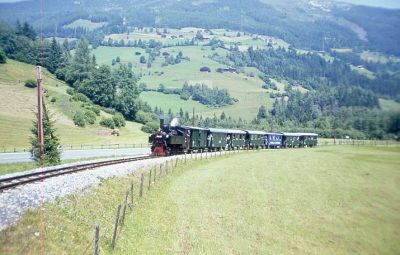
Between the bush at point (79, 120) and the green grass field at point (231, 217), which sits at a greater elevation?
the bush at point (79, 120)

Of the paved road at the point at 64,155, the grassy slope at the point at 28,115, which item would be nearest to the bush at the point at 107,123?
the grassy slope at the point at 28,115

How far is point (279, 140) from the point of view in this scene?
365 ft

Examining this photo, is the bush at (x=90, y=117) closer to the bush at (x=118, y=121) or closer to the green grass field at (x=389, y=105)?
the bush at (x=118, y=121)

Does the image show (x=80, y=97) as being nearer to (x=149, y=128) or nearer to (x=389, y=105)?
(x=149, y=128)

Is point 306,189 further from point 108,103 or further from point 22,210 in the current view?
point 108,103

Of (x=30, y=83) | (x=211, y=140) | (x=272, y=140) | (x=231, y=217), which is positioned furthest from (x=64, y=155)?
(x=30, y=83)

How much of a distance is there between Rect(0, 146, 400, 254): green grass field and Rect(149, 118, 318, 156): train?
401 inches

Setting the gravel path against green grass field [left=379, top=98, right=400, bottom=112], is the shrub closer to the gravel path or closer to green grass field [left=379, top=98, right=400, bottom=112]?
the gravel path

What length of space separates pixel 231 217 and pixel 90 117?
312ft

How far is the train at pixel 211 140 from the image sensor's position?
59.6m

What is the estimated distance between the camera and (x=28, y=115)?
105812 millimetres

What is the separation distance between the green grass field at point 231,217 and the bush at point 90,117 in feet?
240

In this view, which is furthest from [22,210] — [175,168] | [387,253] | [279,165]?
[279,165]

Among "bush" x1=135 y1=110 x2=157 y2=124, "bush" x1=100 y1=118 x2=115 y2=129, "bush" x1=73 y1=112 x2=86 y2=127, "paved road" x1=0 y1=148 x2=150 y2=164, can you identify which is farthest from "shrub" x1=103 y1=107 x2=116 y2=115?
"paved road" x1=0 y1=148 x2=150 y2=164
